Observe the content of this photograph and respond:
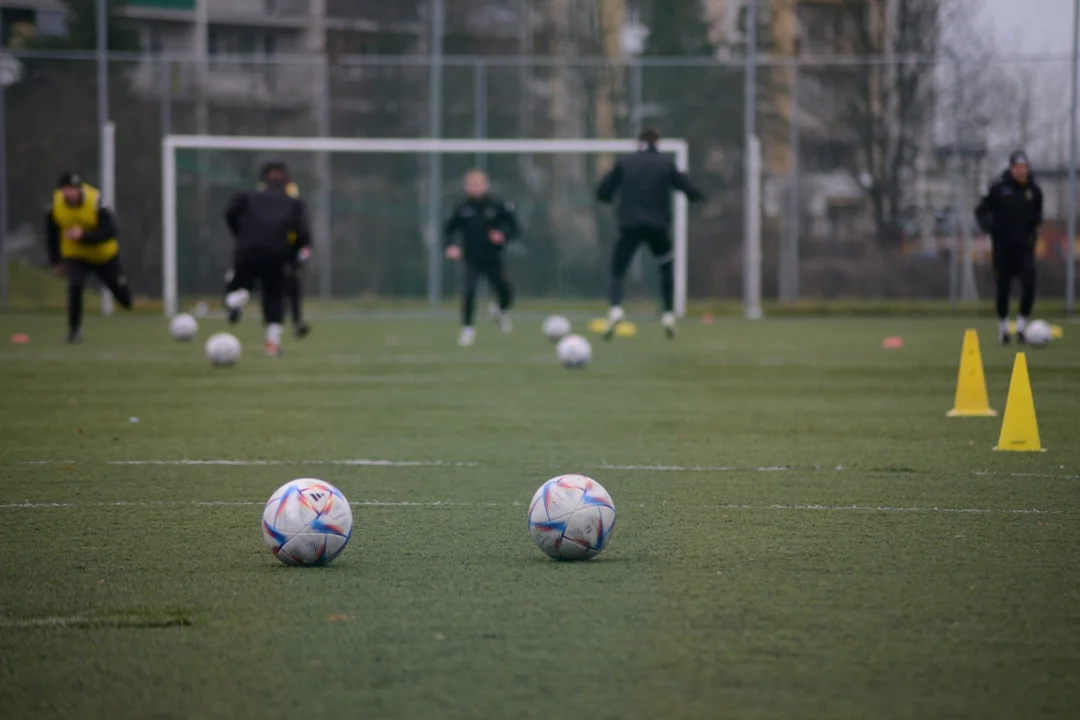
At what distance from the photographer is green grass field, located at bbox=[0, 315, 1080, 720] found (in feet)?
12.9

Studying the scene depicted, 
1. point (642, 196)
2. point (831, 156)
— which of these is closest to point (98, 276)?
point (642, 196)

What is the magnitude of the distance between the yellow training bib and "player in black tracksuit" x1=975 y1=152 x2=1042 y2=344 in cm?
1005

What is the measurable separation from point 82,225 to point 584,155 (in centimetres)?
1515

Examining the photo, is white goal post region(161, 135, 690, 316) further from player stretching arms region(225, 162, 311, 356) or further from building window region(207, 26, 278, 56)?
building window region(207, 26, 278, 56)

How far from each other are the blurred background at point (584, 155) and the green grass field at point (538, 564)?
19.1m

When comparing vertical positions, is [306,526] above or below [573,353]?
above

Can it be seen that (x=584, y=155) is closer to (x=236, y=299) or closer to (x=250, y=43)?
(x=236, y=299)

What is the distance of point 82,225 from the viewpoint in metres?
18.4

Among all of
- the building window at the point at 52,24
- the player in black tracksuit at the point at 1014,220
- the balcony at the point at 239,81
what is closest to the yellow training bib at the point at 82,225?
the player in black tracksuit at the point at 1014,220

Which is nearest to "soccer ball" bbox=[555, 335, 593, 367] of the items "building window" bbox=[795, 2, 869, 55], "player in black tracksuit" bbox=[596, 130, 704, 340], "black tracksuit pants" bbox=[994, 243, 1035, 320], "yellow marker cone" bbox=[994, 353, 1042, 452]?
"player in black tracksuit" bbox=[596, 130, 704, 340]

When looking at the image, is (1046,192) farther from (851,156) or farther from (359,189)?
(359,189)

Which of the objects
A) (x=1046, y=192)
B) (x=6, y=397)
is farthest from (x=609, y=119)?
(x=6, y=397)

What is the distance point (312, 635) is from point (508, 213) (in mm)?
17004

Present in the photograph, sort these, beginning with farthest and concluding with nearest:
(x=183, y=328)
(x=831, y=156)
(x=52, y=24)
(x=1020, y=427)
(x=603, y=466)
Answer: (x=52, y=24)
(x=831, y=156)
(x=183, y=328)
(x=1020, y=427)
(x=603, y=466)
